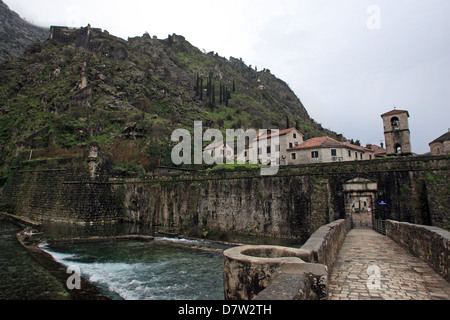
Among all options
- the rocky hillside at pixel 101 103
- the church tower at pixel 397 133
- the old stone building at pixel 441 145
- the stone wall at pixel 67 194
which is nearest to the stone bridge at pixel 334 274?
the church tower at pixel 397 133

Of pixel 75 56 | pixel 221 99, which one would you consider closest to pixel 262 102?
pixel 221 99

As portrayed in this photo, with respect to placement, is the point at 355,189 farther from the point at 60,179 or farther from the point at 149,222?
the point at 60,179

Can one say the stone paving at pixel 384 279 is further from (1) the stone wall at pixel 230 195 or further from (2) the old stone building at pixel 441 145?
(2) the old stone building at pixel 441 145

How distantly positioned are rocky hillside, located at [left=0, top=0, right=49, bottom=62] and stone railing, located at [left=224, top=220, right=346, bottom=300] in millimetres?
113389

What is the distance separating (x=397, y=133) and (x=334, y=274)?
77.4 ft

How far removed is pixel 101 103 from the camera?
45.1 m

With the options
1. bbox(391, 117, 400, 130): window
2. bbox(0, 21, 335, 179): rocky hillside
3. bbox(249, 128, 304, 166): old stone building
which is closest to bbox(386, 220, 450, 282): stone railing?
bbox(391, 117, 400, 130): window

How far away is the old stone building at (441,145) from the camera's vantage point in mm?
37125

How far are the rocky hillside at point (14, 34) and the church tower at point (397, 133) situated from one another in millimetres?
111648

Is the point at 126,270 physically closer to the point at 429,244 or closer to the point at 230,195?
the point at 230,195

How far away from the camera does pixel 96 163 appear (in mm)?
27000

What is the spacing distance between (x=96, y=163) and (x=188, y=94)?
5842 cm

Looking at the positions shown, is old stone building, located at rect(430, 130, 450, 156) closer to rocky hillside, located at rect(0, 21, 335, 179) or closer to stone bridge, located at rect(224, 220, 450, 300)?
stone bridge, located at rect(224, 220, 450, 300)
